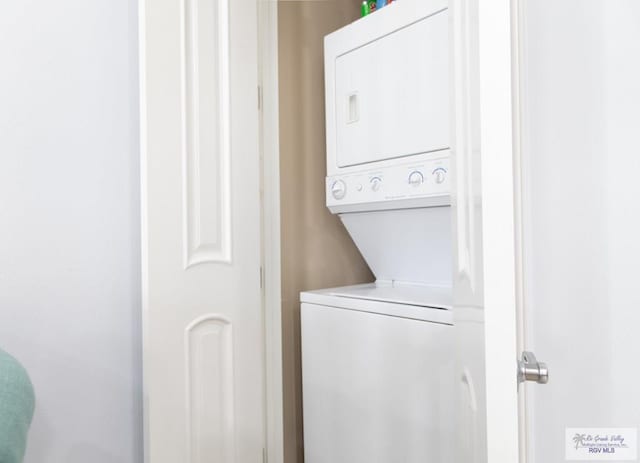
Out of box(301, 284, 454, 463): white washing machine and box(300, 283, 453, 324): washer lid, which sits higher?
box(300, 283, 453, 324): washer lid

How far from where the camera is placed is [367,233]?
5.91 ft

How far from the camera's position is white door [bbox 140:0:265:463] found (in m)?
1.48

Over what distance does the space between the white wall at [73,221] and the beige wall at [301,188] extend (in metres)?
0.54

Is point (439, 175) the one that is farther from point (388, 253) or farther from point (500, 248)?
point (500, 248)

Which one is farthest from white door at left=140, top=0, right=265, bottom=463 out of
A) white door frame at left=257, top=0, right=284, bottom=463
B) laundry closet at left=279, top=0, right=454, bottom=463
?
laundry closet at left=279, top=0, right=454, bottom=463

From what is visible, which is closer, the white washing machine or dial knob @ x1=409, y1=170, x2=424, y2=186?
the white washing machine

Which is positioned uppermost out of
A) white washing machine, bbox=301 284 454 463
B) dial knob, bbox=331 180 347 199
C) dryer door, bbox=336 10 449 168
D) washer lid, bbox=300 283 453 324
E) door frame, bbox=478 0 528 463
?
dryer door, bbox=336 10 449 168

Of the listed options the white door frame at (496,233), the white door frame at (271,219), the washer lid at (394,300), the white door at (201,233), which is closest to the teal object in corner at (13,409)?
the white door frame at (496,233)

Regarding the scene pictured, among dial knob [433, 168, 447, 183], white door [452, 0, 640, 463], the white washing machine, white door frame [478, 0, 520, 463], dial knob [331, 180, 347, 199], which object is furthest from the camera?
dial knob [331, 180, 347, 199]

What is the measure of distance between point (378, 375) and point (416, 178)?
0.61 m

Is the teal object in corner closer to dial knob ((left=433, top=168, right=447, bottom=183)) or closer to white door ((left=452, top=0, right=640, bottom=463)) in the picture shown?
white door ((left=452, top=0, right=640, bottom=463))

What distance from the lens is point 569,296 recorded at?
1.18 metres

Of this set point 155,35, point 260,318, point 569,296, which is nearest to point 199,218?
point 260,318

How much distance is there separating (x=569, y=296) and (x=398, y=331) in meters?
0.46
